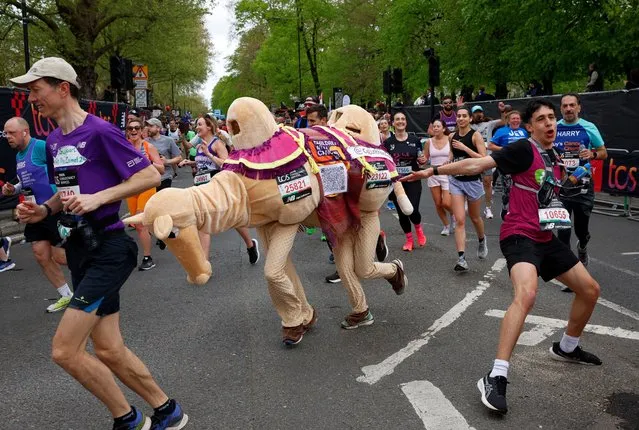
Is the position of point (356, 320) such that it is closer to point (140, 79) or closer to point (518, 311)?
point (518, 311)

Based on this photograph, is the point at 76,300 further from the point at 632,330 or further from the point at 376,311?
the point at 632,330

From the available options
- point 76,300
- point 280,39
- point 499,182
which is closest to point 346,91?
point 280,39

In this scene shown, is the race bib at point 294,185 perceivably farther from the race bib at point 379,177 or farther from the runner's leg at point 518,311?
the runner's leg at point 518,311

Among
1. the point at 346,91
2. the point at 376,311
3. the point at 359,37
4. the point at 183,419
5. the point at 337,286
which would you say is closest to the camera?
the point at 183,419

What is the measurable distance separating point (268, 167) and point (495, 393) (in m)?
2.14

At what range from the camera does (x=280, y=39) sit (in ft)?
150

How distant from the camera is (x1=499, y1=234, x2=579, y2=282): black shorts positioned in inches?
163

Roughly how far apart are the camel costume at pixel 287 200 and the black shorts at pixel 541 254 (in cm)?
140

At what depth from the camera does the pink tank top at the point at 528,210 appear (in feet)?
13.8

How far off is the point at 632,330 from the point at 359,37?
3468 centimetres

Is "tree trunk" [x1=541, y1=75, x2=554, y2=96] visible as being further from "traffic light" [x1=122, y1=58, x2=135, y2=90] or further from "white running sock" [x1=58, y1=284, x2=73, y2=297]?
"white running sock" [x1=58, y1=284, x2=73, y2=297]

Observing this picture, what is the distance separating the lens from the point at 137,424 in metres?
3.50

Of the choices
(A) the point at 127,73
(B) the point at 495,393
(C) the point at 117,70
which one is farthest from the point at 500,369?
(A) the point at 127,73

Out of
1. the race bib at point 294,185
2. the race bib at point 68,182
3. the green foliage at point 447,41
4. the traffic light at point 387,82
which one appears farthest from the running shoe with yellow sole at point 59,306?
the traffic light at point 387,82
